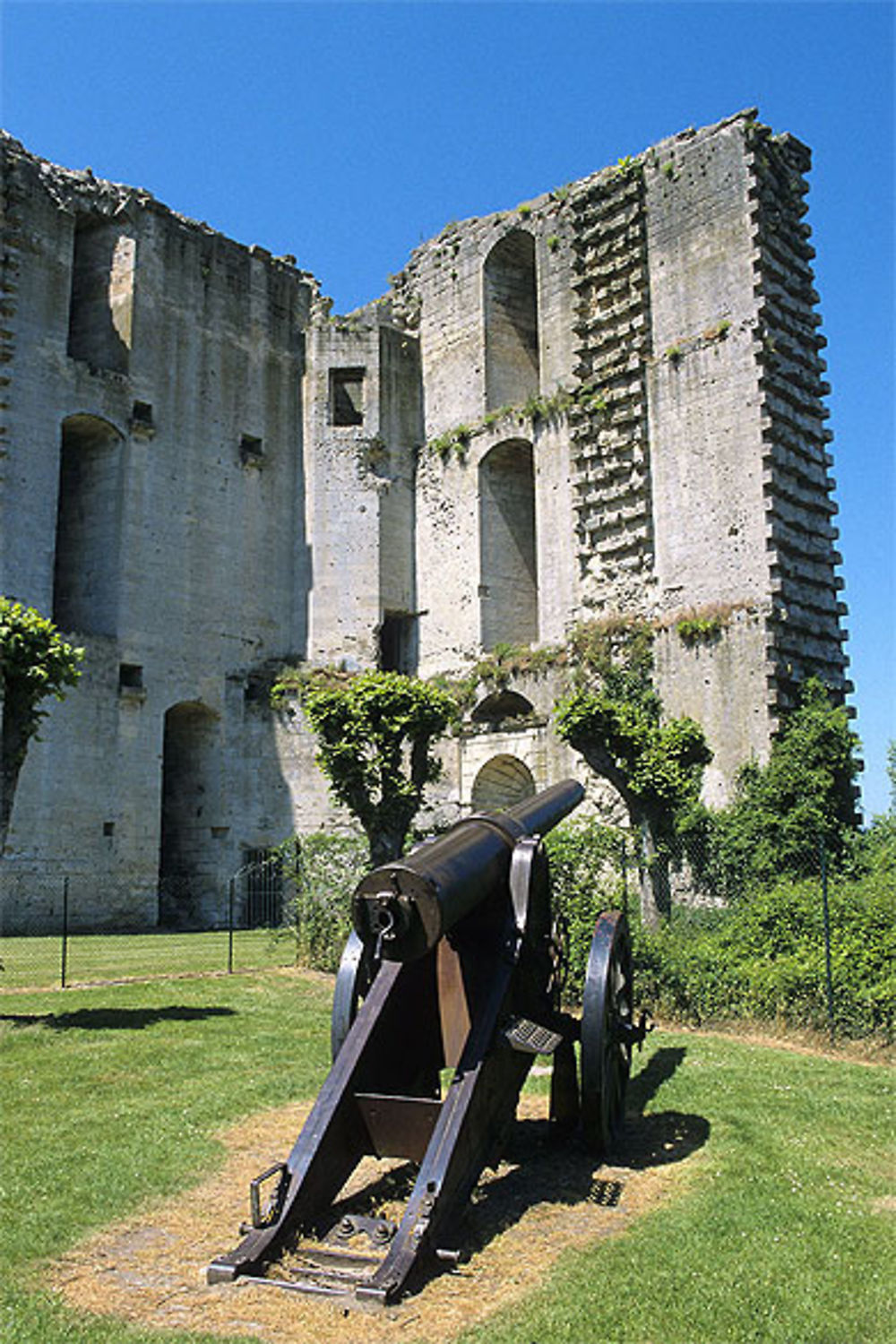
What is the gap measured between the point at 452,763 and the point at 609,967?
759 inches

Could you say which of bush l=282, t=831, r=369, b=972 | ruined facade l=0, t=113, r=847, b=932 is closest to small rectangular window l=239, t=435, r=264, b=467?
ruined facade l=0, t=113, r=847, b=932

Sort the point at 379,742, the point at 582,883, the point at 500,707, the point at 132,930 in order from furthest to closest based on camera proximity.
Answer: the point at 500,707
the point at 132,930
the point at 379,742
the point at 582,883

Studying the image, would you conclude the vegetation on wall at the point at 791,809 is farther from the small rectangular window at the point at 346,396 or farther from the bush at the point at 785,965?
the small rectangular window at the point at 346,396

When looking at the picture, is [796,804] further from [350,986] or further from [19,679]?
[350,986]

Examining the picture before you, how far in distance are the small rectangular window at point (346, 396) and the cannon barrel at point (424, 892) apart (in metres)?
24.9

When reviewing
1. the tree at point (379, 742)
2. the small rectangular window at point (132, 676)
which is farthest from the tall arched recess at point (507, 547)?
the small rectangular window at point (132, 676)

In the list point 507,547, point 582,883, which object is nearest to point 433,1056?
point 582,883

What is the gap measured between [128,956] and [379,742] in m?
5.12

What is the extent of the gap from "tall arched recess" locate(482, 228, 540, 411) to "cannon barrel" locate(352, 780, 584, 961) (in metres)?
23.2

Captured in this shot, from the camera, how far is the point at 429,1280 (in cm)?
448

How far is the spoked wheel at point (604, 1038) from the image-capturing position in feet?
19.8

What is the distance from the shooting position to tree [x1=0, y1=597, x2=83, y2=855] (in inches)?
436

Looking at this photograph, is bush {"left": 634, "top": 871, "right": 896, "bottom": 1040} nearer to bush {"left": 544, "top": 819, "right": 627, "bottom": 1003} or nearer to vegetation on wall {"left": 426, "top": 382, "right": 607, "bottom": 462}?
bush {"left": 544, "top": 819, "right": 627, "bottom": 1003}

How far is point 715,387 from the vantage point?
70.6ft
